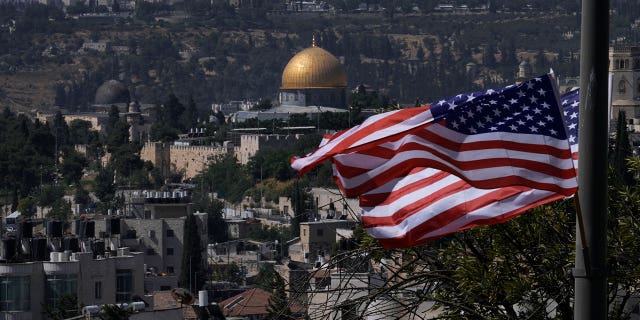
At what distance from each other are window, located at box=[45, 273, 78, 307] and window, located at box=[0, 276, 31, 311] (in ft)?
1.26

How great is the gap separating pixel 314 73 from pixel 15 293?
120 meters

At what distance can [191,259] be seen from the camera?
204 ft

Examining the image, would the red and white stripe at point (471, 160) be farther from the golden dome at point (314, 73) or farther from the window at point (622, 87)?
the golden dome at point (314, 73)

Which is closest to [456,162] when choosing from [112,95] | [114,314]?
[114,314]

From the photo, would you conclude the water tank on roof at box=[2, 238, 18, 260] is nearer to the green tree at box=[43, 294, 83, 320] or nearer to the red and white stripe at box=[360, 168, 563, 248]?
the green tree at box=[43, 294, 83, 320]

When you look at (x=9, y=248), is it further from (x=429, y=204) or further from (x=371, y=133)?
(x=429, y=204)

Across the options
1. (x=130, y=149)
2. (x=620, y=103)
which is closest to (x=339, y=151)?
(x=130, y=149)

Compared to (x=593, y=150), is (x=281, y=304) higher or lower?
lower

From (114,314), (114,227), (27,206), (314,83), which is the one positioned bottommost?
(314,83)

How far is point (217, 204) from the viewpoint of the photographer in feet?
313

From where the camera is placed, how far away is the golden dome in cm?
15588

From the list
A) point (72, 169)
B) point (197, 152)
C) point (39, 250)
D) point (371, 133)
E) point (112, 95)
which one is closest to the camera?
point (371, 133)

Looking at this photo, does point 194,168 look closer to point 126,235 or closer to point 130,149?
point 130,149

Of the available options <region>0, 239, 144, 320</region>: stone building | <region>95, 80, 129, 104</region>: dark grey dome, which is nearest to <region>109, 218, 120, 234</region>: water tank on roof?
<region>0, 239, 144, 320</region>: stone building
